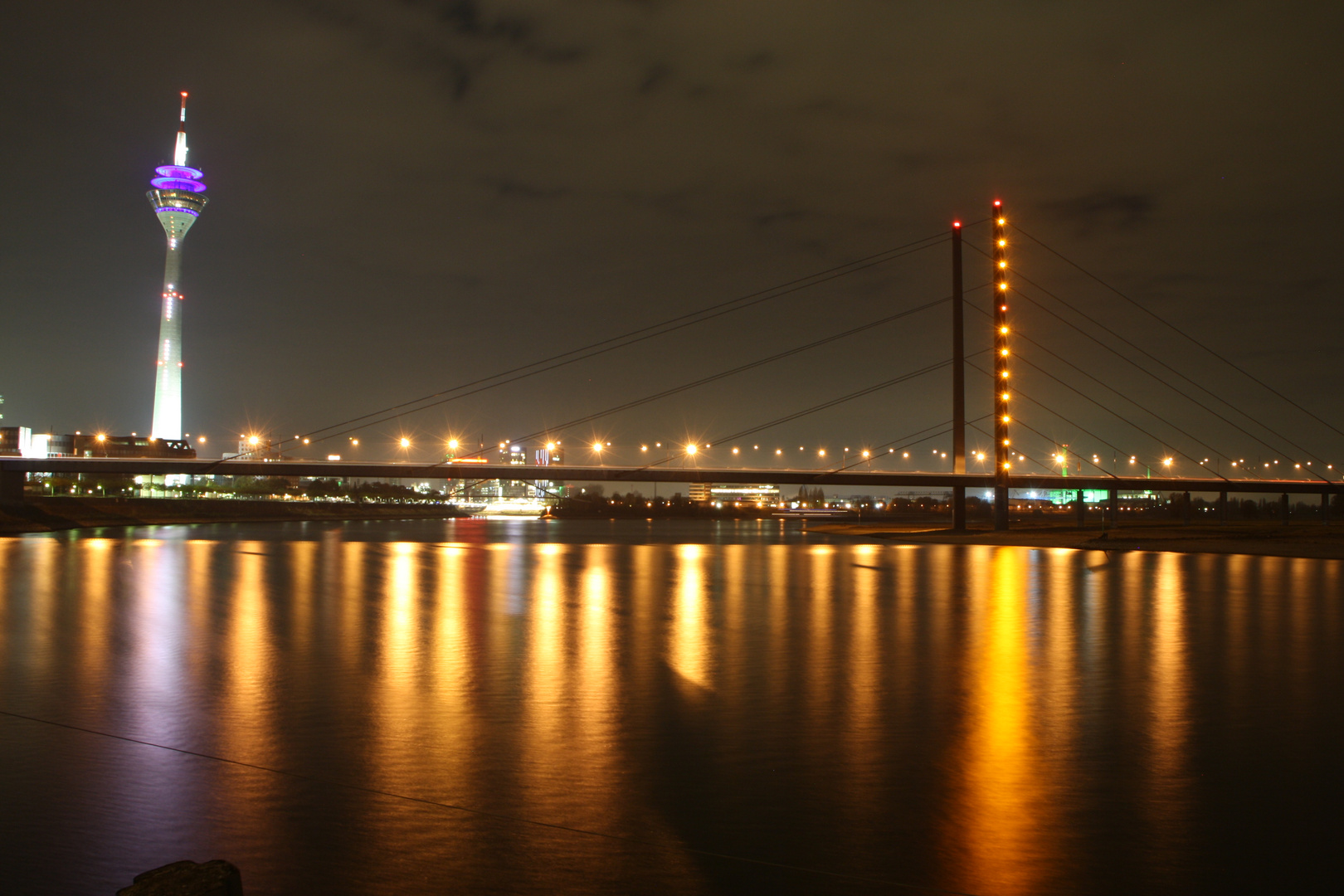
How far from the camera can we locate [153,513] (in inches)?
2972

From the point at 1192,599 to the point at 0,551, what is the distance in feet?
133

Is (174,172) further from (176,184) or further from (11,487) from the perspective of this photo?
(11,487)

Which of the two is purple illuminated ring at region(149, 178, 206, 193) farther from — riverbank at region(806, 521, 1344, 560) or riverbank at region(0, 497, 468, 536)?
riverbank at region(806, 521, 1344, 560)

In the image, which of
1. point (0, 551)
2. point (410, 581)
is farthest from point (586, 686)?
point (0, 551)

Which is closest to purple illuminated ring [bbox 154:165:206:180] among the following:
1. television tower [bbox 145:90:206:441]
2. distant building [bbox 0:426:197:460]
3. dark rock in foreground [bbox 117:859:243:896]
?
television tower [bbox 145:90:206:441]

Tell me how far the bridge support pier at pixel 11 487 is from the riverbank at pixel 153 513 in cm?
69

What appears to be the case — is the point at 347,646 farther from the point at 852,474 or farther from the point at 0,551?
the point at 852,474

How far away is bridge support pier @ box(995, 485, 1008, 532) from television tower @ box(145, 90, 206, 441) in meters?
128

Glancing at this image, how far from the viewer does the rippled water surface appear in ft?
18.0

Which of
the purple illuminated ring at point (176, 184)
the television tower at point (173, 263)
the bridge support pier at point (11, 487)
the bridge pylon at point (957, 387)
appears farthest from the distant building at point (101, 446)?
the bridge pylon at point (957, 387)

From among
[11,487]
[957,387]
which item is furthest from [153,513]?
[957,387]

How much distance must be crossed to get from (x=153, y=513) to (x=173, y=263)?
94661mm

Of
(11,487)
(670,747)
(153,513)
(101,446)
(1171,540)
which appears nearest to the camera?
(670,747)

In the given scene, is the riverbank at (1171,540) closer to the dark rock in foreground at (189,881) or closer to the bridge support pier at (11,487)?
the dark rock in foreground at (189,881)
